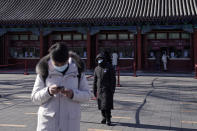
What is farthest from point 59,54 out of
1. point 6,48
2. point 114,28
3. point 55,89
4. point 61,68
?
point 6,48

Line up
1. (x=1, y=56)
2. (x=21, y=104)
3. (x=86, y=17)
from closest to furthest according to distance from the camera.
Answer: (x=21, y=104) → (x=86, y=17) → (x=1, y=56)

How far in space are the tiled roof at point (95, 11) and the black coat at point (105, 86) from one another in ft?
37.4

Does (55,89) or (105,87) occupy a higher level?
(55,89)

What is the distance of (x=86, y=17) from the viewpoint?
18.1m

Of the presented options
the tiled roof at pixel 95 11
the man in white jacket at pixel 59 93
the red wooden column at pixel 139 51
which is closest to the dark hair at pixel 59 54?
the man in white jacket at pixel 59 93

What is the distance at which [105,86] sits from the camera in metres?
6.07

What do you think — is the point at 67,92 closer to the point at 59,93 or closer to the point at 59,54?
the point at 59,93

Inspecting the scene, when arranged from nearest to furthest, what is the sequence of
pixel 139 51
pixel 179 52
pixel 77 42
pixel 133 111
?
pixel 133 111 < pixel 139 51 < pixel 179 52 < pixel 77 42

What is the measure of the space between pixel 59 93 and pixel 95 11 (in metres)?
16.4

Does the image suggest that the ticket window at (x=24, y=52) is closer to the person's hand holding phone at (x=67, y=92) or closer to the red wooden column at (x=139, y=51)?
the red wooden column at (x=139, y=51)

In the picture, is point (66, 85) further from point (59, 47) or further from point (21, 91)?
point (21, 91)

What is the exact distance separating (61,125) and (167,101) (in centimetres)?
645

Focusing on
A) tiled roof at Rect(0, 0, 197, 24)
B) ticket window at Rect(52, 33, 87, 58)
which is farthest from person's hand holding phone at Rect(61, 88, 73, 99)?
ticket window at Rect(52, 33, 87, 58)

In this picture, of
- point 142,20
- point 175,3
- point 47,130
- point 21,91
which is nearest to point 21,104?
point 21,91
